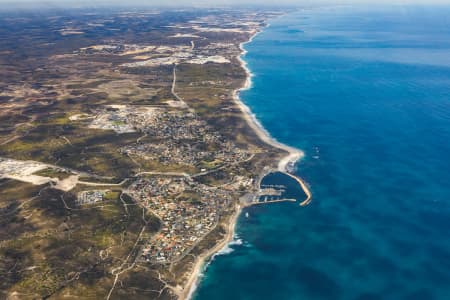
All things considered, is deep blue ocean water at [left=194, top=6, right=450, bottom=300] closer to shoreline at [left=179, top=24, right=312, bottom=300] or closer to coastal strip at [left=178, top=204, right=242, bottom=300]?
coastal strip at [left=178, top=204, right=242, bottom=300]

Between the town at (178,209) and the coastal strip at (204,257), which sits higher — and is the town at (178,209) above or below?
above

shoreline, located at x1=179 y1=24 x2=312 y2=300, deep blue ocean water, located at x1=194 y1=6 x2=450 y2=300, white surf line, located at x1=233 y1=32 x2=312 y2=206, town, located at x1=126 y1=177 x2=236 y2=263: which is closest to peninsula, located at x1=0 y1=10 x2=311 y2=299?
town, located at x1=126 y1=177 x2=236 y2=263

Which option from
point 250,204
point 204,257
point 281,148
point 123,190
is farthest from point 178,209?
point 281,148

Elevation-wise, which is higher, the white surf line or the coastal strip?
the white surf line

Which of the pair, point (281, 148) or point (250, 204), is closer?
point (250, 204)

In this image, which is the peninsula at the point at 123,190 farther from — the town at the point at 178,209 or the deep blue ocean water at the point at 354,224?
the deep blue ocean water at the point at 354,224

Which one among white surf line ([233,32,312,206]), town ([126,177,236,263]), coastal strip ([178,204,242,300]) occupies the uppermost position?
white surf line ([233,32,312,206])

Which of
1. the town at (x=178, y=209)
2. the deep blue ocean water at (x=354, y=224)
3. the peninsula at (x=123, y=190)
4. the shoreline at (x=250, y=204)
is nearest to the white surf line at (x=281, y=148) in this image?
the shoreline at (x=250, y=204)

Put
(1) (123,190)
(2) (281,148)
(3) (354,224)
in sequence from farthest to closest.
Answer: (2) (281,148) < (1) (123,190) < (3) (354,224)

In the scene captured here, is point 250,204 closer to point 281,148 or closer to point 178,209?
point 178,209

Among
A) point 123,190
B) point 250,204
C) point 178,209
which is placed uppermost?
point 123,190

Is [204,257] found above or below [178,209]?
below

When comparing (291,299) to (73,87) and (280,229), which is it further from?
(73,87)
